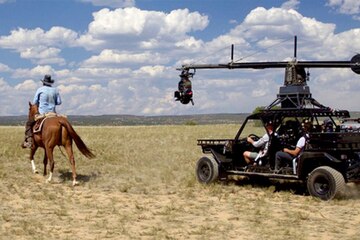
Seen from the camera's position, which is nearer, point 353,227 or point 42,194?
point 353,227

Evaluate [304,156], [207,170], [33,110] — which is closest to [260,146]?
[207,170]

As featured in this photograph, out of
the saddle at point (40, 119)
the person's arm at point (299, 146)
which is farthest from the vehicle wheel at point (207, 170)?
the saddle at point (40, 119)

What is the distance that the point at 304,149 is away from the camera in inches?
444

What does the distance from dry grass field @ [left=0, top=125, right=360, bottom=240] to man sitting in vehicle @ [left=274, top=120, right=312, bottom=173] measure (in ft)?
2.03

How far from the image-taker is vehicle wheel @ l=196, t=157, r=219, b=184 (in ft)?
42.8

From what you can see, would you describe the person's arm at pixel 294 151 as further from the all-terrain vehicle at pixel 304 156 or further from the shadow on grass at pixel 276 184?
the shadow on grass at pixel 276 184

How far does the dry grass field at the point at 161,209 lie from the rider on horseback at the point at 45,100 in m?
1.02

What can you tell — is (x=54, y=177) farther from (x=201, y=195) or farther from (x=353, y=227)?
(x=353, y=227)

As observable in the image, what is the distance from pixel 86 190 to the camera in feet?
40.4

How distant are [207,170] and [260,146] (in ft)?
4.71

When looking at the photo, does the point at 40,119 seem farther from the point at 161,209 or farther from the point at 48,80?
the point at 161,209

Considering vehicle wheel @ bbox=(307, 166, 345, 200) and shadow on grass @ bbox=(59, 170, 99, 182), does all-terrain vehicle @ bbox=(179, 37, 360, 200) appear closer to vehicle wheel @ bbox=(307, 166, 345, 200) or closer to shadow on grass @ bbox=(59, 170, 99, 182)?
vehicle wheel @ bbox=(307, 166, 345, 200)

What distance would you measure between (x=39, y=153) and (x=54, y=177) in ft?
19.5

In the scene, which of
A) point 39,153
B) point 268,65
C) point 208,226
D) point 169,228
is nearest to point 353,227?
point 208,226
